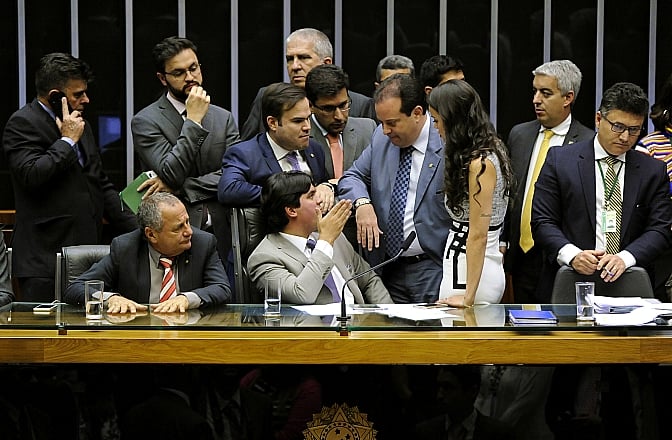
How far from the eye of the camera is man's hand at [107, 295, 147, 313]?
3588mm

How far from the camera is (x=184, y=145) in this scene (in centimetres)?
474

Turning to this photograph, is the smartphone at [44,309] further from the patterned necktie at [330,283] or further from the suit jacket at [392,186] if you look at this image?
the suit jacket at [392,186]

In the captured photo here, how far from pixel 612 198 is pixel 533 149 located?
68cm

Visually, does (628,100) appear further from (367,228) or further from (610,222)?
(367,228)

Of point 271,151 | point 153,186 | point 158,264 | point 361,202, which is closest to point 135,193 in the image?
point 153,186

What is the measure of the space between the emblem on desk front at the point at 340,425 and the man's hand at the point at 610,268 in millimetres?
1288

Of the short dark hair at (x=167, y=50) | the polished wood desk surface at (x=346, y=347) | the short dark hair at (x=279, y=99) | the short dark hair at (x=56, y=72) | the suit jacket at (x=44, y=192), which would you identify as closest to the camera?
the polished wood desk surface at (x=346, y=347)

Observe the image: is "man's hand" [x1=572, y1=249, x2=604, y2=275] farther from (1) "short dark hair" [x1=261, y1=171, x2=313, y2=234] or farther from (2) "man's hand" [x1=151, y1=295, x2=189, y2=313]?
(2) "man's hand" [x1=151, y1=295, x2=189, y2=313]

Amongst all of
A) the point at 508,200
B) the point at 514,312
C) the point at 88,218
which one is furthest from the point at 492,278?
the point at 88,218

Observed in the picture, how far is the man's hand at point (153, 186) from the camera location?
476cm

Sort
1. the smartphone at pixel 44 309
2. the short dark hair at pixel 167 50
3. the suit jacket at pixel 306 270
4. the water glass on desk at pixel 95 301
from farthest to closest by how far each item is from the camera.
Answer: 1. the short dark hair at pixel 167 50
2. the suit jacket at pixel 306 270
3. the smartphone at pixel 44 309
4. the water glass on desk at pixel 95 301

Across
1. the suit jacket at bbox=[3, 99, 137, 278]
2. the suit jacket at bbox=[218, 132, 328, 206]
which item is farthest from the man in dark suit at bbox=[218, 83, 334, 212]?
the suit jacket at bbox=[3, 99, 137, 278]

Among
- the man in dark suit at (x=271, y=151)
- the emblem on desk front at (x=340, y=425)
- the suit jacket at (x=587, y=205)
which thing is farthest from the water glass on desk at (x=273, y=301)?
the suit jacket at (x=587, y=205)

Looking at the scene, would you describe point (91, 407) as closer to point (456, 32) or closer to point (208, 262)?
point (208, 262)
